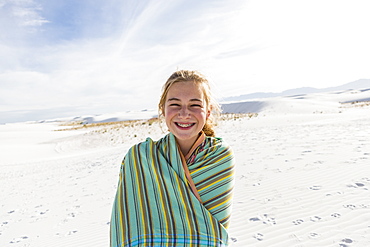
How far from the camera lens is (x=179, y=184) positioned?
1.57 m

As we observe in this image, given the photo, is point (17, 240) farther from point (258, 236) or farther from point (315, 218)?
point (315, 218)

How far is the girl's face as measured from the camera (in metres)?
1.61

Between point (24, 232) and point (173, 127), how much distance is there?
3.90m

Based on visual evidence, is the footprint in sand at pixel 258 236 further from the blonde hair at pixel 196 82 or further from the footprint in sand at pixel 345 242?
the blonde hair at pixel 196 82

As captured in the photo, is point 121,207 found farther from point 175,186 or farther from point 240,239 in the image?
point 240,239

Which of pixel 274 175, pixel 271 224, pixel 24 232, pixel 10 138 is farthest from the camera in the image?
pixel 10 138

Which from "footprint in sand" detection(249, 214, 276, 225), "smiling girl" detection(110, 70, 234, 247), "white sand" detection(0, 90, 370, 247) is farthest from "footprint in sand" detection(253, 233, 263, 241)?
"smiling girl" detection(110, 70, 234, 247)

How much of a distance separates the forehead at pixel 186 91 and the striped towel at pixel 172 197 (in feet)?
1.01

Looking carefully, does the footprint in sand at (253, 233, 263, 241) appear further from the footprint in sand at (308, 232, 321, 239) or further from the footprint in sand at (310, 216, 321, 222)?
the footprint in sand at (310, 216, 321, 222)

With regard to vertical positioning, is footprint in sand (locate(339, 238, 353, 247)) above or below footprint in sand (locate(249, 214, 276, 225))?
above

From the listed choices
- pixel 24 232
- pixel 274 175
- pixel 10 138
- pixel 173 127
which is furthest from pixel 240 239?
pixel 10 138

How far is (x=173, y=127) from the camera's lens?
64.6 inches

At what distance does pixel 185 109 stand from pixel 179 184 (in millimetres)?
494

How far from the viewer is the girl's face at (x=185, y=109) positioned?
1610mm
